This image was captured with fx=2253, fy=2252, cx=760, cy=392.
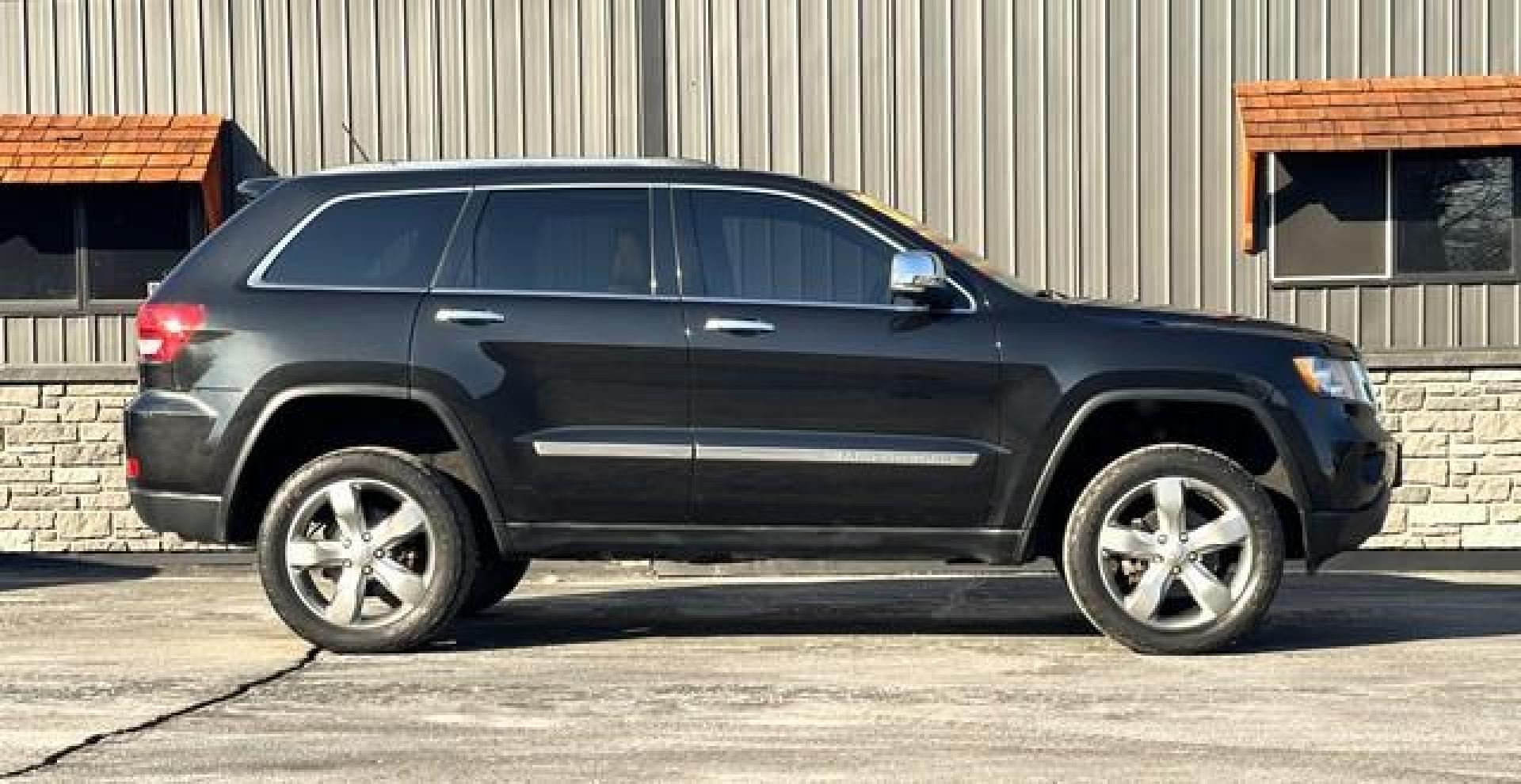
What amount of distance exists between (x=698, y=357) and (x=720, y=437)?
12.0 inches

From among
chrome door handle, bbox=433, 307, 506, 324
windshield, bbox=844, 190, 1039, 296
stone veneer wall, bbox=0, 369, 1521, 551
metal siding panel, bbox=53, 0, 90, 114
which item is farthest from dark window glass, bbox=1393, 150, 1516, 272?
metal siding panel, bbox=53, 0, 90, 114

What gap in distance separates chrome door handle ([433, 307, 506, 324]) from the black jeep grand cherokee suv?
0.01 m

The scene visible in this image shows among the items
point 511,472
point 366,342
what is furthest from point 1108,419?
point 366,342

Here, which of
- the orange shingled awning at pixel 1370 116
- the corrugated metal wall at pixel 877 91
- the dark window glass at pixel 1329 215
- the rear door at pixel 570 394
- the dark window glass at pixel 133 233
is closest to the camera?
the rear door at pixel 570 394

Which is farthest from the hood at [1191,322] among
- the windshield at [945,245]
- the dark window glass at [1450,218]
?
the dark window glass at [1450,218]

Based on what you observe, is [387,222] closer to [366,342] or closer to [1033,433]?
[366,342]

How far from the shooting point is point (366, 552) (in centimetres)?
829

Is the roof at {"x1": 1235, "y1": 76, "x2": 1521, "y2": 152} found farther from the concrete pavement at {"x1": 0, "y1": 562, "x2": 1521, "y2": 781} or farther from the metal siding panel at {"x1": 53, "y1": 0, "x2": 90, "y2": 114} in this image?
the metal siding panel at {"x1": 53, "y1": 0, "x2": 90, "y2": 114}

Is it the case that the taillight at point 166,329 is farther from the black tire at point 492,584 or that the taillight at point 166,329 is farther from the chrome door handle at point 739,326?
the chrome door handle at point 739,326

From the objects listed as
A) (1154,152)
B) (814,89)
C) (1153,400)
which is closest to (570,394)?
(1153,400)

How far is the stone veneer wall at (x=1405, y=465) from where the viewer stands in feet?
47.4

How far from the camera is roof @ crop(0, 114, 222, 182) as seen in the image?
14.6 meters

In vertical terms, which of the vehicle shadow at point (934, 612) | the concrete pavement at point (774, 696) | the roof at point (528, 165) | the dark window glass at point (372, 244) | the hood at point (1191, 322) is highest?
the roof at point (528, 165)

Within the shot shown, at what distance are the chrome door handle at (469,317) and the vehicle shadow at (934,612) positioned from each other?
1283mm
